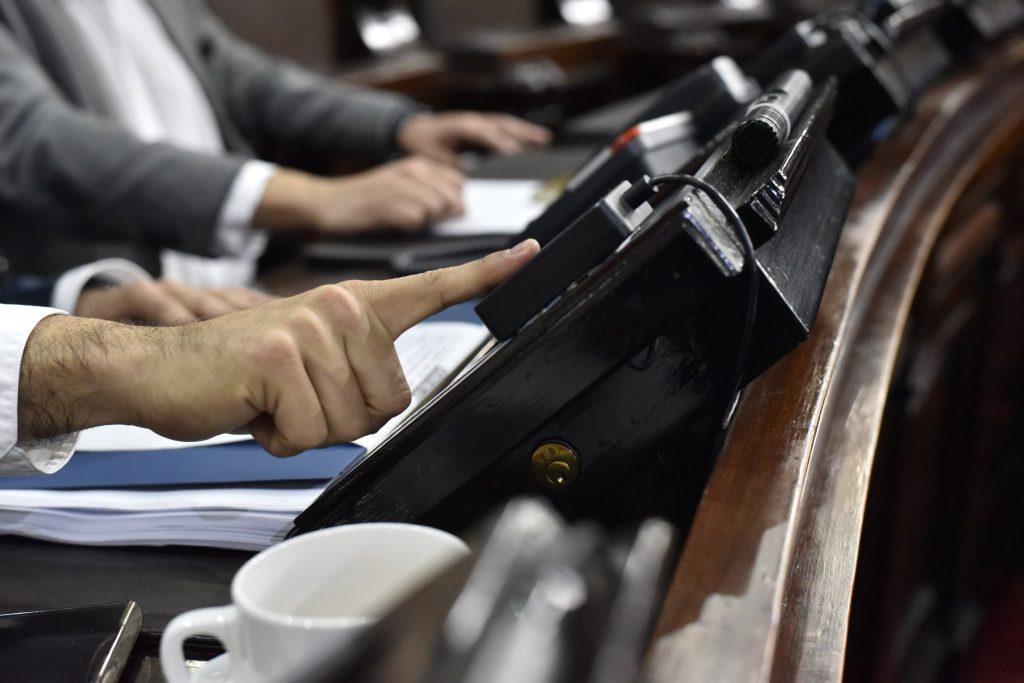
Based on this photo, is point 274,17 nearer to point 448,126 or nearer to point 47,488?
point 448,126

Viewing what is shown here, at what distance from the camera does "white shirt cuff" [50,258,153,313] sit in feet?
3.22

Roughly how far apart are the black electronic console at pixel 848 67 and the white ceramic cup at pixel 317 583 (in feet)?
2.37

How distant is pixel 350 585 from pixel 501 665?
9cm

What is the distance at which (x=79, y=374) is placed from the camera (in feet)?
1.90

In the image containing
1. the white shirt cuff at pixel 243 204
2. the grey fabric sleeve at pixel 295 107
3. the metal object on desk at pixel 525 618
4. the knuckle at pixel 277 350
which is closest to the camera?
the metal object on desk at pixel 525 618

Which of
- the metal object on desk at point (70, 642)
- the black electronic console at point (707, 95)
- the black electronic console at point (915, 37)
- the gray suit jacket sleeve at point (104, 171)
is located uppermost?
the gray suit jacket sleeve at point (104, 171)

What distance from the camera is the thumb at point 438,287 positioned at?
0.53 m

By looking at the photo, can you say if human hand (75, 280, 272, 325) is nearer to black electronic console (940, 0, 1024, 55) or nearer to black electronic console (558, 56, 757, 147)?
black electronic console (558, 56, 757, 147)

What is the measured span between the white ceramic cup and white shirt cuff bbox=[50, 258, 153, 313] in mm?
604

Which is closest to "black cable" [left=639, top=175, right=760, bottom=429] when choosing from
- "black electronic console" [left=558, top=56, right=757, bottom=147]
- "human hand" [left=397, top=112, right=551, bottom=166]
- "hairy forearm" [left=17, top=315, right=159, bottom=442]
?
"hairy forearm" [left=17, top=315, right=159, bottom=442]

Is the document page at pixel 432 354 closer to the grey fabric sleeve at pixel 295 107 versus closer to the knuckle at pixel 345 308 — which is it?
the knuckle at pixel 345 308

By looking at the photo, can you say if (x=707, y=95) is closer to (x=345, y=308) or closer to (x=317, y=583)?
(x=345, y=308)

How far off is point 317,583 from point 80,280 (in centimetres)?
67

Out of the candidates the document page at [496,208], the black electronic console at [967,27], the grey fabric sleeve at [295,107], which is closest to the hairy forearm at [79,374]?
the document page at [496,208]
